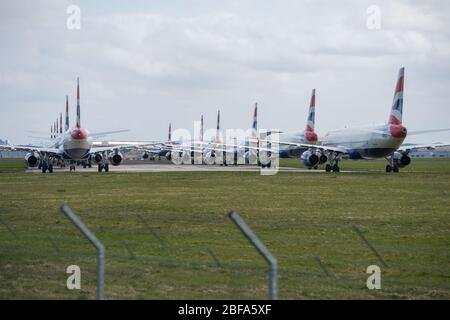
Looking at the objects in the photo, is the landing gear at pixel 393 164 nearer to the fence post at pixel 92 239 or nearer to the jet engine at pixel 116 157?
the jet engine at pixel 116 157

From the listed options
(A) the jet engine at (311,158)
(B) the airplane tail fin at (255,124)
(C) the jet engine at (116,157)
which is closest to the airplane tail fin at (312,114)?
(A) the jet engine at (311,158)

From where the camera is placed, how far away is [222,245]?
20.7 meters

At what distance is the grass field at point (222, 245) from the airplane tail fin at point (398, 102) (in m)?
24.1

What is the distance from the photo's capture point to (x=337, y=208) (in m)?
32.3

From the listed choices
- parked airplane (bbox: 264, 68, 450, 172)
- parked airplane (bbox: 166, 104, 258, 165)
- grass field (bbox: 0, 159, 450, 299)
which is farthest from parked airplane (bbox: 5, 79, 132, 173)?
grass field (bbox: 0, 159, 450, 299)

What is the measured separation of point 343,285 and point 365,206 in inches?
721

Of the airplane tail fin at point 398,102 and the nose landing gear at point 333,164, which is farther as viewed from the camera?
the nose landing gear at point 333,164

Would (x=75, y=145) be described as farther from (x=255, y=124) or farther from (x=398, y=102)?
(x=255, y=124)

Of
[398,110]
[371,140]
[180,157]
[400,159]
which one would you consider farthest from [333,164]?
[180,157]

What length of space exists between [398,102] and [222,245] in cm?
4483

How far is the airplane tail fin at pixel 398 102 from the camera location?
205 ft

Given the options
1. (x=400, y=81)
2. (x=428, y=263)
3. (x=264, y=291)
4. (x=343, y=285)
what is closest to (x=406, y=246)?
(x=428, y=263)

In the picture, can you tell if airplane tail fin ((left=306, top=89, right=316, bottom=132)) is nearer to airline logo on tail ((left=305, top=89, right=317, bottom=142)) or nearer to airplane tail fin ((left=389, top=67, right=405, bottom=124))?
airline logo on tail ((left=305, top=89, right=317, bottom=142))
